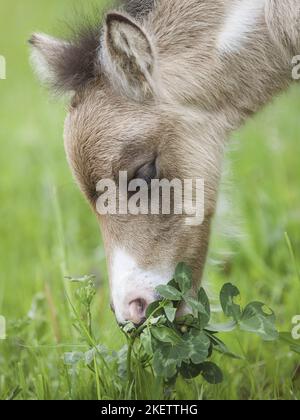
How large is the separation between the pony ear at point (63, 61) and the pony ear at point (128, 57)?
4.5 inches

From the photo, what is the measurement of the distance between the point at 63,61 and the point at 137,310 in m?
1.14

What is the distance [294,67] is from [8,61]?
22.1 ft

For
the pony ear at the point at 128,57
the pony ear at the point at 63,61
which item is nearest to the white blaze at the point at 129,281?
the pony ear at the point at 128,57

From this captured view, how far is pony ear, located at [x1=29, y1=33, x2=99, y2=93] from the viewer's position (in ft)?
11.4

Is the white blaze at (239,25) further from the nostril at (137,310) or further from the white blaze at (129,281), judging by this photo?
the nostril at (137,310)

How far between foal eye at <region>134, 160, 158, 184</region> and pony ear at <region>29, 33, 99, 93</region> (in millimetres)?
456

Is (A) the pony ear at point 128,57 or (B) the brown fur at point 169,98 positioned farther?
(B) the brown fur at point 169,98

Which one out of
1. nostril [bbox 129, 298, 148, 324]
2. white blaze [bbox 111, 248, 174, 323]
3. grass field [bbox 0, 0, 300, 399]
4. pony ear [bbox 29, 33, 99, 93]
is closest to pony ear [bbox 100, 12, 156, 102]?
pony ear [bbox 29, 33, 99, 93]

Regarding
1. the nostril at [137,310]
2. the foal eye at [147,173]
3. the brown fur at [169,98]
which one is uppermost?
the brown fur at [169,98]

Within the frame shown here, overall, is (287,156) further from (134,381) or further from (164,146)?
(134,381)

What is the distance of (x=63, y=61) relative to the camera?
3.55 meters

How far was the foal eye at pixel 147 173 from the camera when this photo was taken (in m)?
3.28

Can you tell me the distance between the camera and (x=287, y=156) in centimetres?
638

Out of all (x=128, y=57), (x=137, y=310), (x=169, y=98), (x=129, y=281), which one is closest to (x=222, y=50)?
(x=169, y=98)
